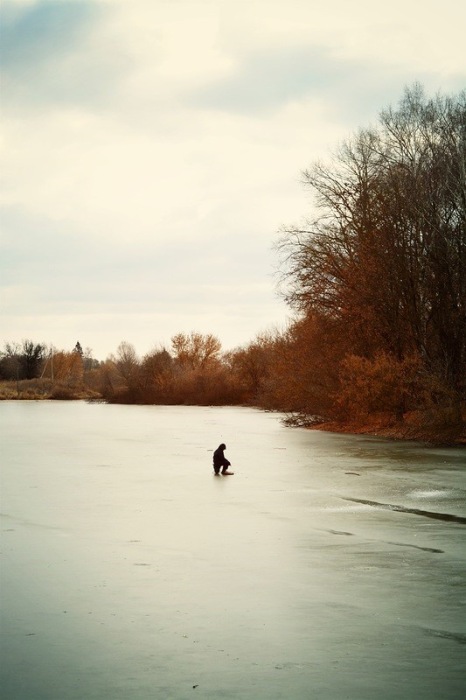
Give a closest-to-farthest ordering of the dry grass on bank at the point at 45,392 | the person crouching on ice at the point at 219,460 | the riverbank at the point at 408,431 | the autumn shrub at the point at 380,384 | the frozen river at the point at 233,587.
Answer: the frozen river at the point at 233,587, the person crouching on ice at the point at 219,460, the riverbank at the point at 408,431, the autumn shrub at the point at 380,384, the dry grass on bank at the point at 45,392

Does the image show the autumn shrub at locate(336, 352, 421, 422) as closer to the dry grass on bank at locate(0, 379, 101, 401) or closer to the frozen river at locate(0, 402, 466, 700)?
the frozen river at locate(0, 402, 466, 700)

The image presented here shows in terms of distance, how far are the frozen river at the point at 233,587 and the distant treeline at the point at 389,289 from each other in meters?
12.3

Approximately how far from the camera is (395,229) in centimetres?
3083

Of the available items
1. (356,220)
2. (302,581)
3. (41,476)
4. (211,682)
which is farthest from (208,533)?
(356,220)

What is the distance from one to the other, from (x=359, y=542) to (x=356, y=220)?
25.1 metres

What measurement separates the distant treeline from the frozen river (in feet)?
40.3

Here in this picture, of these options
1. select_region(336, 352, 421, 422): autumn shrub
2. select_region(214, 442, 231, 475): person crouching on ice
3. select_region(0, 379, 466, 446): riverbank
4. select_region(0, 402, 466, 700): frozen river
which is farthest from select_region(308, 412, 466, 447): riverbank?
select_region(214, 442, 231, 475): person crouching on ice

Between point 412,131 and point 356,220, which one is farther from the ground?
point 412,131

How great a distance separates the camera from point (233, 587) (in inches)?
312

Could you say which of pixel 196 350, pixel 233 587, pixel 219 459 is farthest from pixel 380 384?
pixel 196 350

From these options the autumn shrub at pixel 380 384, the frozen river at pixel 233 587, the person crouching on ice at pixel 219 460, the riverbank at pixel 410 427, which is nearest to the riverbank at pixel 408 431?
the riverbank at pixel 410 427

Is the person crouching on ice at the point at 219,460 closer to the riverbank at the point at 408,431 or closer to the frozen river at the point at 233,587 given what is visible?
the frozen river at the point at 233,587

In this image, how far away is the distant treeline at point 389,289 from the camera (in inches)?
1127

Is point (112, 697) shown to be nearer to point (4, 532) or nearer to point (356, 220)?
point (4, 532)
